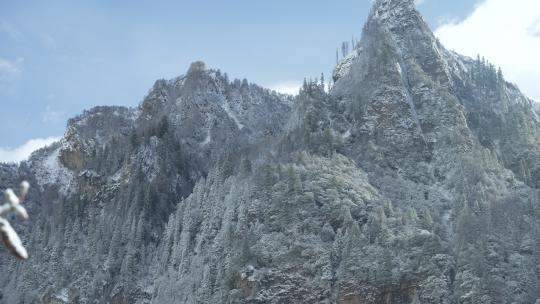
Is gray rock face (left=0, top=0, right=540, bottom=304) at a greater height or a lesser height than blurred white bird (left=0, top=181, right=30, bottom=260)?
greater

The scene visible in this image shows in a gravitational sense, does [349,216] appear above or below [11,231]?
above

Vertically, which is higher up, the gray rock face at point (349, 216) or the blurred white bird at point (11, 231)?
the gray rock face at point (349, 216)

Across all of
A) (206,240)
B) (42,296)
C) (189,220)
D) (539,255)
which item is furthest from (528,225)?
(42,296)

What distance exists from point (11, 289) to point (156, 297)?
167 feet

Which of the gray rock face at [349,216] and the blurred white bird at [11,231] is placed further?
the gray rock face at [349,216]

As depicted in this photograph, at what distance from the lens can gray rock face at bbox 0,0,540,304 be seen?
118375 millimetres

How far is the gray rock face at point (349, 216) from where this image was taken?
388 ft

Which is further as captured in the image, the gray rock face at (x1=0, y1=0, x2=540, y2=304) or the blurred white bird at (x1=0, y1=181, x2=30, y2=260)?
the gray rock face at (x1=0, y1=0, x2=540, y2=304)

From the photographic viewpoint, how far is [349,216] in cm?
12825

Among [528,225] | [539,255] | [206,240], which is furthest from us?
[206,240]

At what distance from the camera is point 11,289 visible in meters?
178

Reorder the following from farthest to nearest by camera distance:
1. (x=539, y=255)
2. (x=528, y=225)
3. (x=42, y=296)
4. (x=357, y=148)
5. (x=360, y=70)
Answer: (x=360, y=70)
(x=42, y=296)
(x=357, y=148)
(x=528, y=225)
(x=539, y=255)

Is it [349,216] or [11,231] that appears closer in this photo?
[11,231]

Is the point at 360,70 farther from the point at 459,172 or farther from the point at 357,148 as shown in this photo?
the point at 459,172
